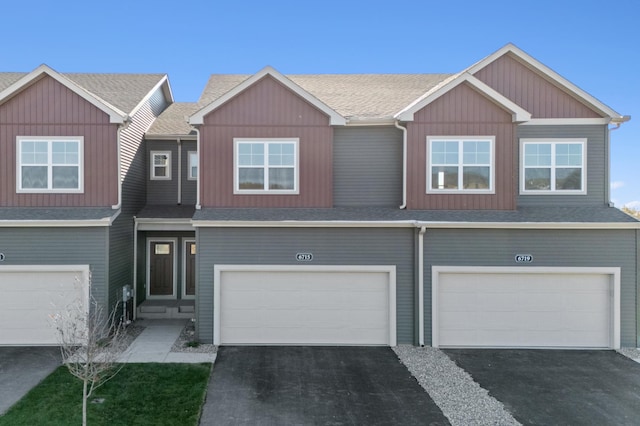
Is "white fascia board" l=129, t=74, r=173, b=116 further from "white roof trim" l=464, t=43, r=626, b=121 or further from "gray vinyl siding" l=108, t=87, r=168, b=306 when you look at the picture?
"white roof trim" l=464, t=43, r=626, b=121

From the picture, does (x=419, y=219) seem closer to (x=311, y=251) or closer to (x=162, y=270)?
(x=311, y=251)

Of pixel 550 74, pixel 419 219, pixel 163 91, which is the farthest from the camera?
pixel 163 91

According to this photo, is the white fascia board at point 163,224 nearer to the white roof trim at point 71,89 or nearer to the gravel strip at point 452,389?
the white roof trim at point 71,89

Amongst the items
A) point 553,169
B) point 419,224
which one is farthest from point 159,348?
point 553,169

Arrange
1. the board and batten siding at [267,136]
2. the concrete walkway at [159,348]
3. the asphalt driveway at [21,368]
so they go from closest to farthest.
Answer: the asphalt driveway at [21,368] → the concrete walkway at [159,348] → the board and batten siding at [267,136]

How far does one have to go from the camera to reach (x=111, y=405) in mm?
7188

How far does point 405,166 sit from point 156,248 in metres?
9.26

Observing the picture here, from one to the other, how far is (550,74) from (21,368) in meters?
15.6

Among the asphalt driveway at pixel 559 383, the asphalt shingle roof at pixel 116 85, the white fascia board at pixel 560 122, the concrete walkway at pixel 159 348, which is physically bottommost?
the asphalt driveway at pixel 559 383

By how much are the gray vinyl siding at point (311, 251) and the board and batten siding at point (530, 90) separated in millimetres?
5291

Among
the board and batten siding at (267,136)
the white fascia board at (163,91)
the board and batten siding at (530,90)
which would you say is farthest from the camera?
the white fascia board at (163,91)

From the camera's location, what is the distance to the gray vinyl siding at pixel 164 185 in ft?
46.9

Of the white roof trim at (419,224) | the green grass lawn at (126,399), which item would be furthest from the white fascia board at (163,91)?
the green grass lawn at (126,399)

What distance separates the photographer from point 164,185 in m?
14.4
